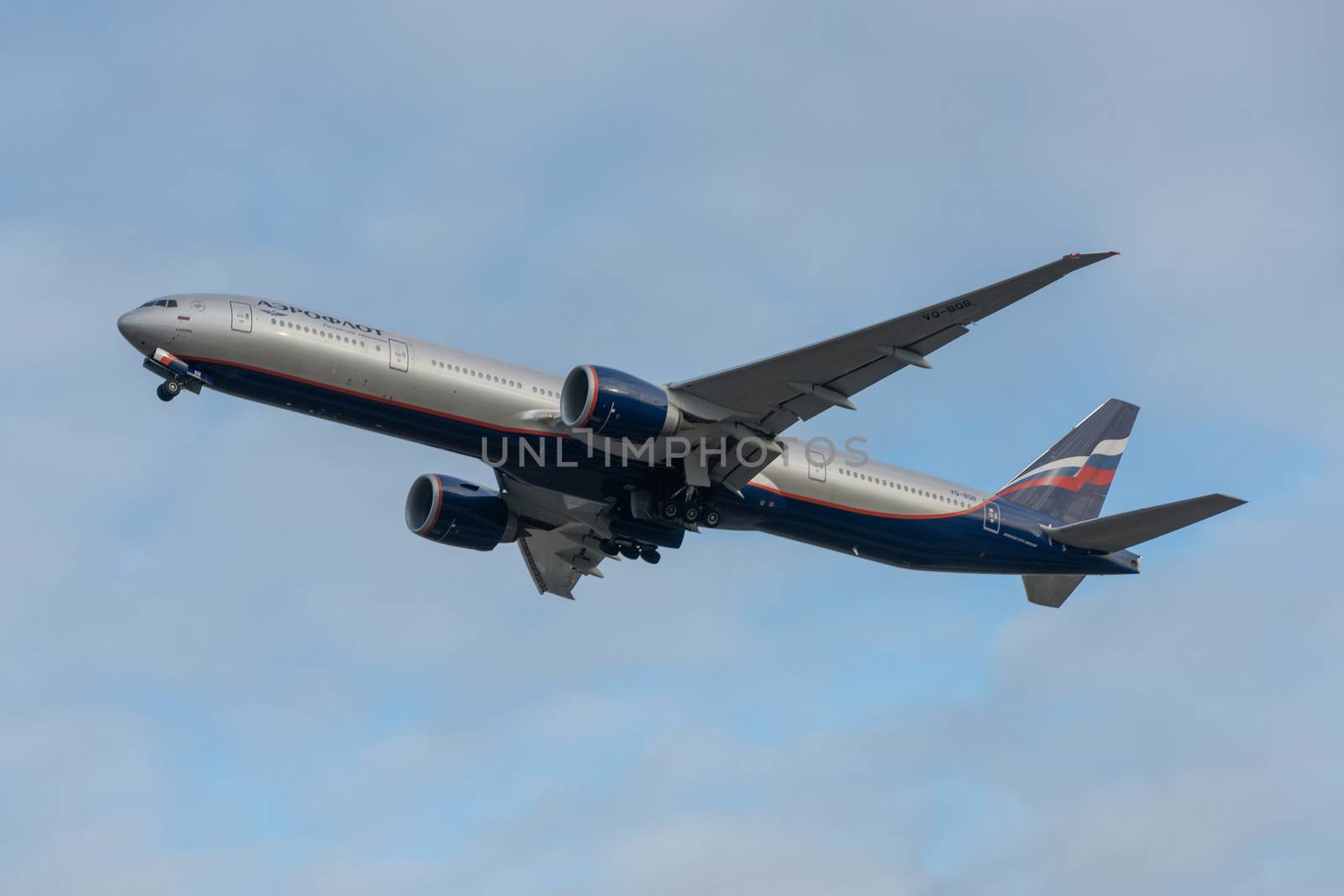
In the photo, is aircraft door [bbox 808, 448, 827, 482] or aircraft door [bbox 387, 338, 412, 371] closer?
aircraft door [bbox 387, 338, 412, 371]

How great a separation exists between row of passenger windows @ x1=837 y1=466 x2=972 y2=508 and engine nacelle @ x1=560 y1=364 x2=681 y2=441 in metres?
7.66

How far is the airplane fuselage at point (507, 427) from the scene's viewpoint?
37938mm

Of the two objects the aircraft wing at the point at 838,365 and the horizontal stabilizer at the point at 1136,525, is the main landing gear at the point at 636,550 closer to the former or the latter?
the aircraft wing at the point at 838,365

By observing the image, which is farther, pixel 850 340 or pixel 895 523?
pixel 895 523

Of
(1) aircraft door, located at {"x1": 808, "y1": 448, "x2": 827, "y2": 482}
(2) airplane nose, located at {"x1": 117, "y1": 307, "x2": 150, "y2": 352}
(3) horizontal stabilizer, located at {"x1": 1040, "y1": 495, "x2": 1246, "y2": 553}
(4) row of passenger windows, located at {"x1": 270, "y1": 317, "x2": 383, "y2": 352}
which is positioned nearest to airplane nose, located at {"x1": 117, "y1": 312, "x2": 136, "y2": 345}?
(2) airplane nose, located at {"x1": 117, "y1": 307, "x2": 150, "y2": 352}

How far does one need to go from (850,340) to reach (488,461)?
10518 mm

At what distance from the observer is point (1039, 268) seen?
110ft

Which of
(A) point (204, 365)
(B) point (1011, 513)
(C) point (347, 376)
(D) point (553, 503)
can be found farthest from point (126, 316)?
(B) point (1011, 513)

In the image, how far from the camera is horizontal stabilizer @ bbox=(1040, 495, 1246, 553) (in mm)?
41250

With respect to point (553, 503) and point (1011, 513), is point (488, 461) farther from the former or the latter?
point (1011, 513)

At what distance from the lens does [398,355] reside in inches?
1534

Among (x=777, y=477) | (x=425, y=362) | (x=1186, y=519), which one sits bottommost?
(x=1186, y=519)

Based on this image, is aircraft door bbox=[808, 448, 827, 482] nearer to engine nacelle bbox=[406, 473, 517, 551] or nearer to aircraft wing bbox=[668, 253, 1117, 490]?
aircraft wing bbox=[668, 253, 1117, 490]

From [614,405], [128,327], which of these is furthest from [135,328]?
[614,405]
